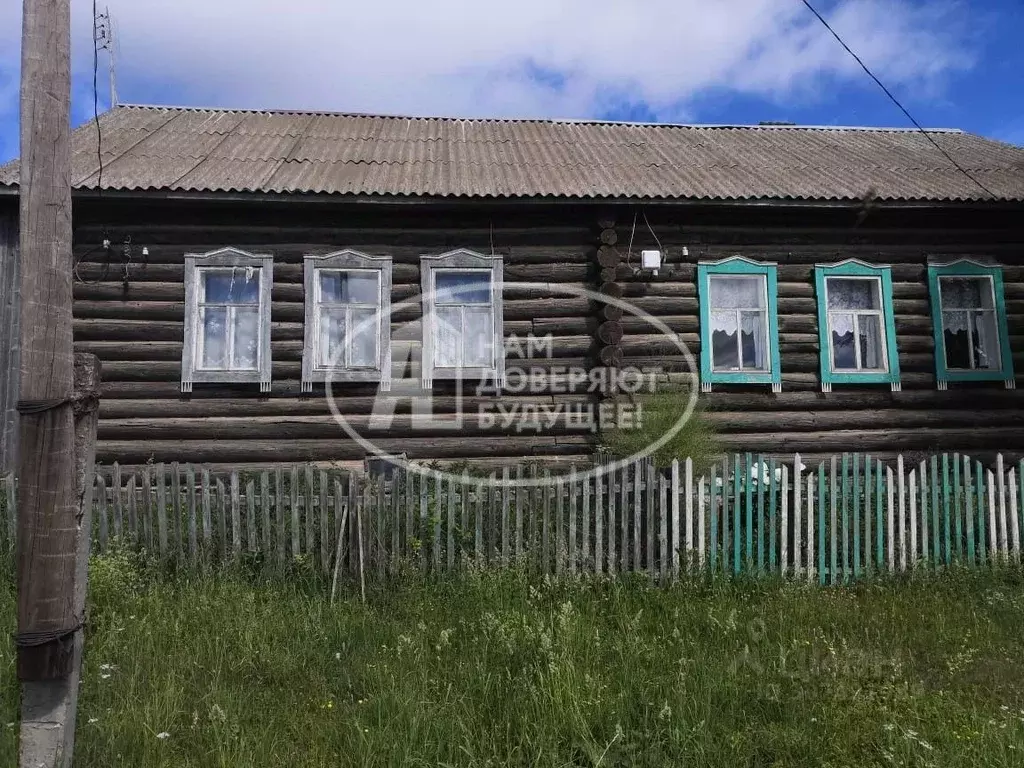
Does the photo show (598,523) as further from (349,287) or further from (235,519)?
(349,287)

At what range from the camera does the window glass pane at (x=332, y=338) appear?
321 inches

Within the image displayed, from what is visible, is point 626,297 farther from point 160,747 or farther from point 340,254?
point 160,747

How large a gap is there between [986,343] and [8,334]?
12.3m

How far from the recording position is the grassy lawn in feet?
10.1

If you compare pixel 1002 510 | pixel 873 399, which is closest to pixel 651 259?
pixel 873 399

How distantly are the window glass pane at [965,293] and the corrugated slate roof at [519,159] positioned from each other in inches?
45.0

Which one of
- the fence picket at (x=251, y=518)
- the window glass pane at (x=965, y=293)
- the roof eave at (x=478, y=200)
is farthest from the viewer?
the window glass pane at (x=965, y=293)

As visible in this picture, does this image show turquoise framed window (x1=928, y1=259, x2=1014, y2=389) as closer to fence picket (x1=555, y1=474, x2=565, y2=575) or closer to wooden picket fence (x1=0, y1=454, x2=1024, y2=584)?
wooden picket fence (x1=0, y1=454, x2=1024, y2=584)

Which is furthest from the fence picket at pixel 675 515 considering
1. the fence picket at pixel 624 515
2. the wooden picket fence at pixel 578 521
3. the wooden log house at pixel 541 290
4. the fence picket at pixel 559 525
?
the wooden log house at pixel 541 290

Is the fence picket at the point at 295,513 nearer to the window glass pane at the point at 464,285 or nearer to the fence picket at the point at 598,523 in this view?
the fence picket at the point at 598,523

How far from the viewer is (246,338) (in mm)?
8125

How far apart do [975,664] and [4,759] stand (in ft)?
17.1

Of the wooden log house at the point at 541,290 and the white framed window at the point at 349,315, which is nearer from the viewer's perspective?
the wooden log house at the point at 541,290

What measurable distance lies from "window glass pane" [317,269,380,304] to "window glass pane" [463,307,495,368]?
1183 mm
